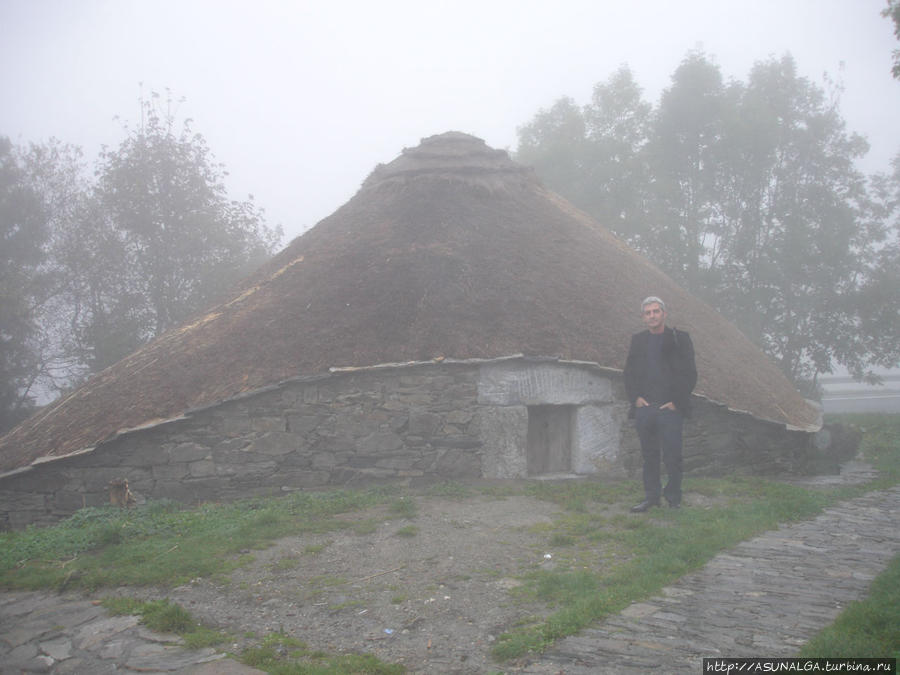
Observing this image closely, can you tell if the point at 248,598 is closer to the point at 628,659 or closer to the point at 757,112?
the point at 628,659

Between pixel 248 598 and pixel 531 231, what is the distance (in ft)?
28.8

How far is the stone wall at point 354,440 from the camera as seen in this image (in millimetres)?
8086

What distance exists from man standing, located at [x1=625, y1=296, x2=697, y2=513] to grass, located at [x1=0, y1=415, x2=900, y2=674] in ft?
1.26

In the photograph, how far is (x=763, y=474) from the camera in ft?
31.3

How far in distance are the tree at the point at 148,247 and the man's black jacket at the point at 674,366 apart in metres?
16.9

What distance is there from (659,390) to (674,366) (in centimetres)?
27

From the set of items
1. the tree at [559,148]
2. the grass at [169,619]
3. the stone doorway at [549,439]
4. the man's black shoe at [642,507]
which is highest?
the tree at [559,148]

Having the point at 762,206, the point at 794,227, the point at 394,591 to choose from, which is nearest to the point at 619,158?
the point at 762,206

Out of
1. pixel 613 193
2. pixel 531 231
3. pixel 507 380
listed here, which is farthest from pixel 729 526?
pixel 613 193

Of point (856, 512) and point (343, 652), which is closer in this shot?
point (343, 652)

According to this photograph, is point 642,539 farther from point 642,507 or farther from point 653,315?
point 653,315

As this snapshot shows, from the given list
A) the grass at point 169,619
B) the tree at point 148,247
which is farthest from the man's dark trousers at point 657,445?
the tree at point 148,247

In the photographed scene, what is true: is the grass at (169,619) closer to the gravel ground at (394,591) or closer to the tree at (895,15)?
the gravel ground at (394,591)

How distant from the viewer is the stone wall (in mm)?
8086
